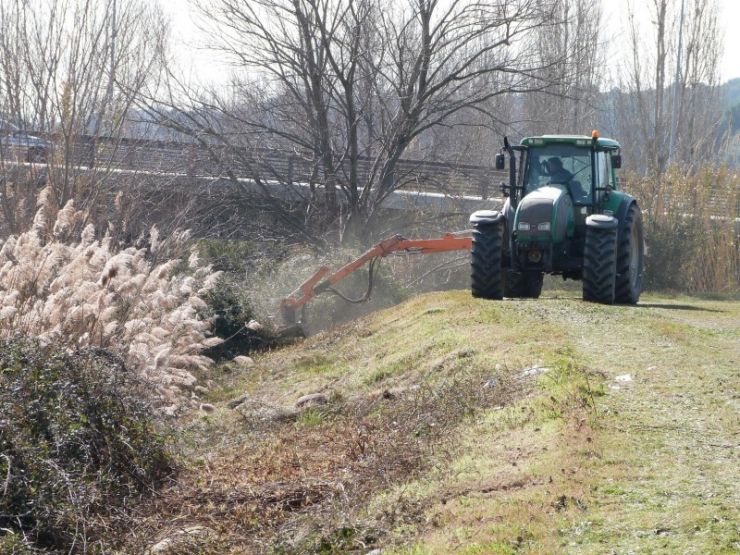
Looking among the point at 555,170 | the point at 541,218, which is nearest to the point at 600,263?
the point at 541,218

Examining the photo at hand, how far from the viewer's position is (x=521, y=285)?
1625 cm

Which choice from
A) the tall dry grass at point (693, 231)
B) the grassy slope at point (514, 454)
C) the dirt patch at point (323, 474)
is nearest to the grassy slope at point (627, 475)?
the grassy slope at point (514, 454)

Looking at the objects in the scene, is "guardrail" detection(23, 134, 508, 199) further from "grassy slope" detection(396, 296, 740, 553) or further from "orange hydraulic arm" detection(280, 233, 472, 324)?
"grassy slope" detection(396, 296, 740, 553)

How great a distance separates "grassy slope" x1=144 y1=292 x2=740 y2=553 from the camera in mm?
5195

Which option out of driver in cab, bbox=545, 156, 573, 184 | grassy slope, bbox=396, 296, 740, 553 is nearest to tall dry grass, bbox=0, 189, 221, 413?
grassy slope, bbox=396, 296, 740, 553

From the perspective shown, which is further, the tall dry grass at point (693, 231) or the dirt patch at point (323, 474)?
the tall dry grass at point (693, 231)

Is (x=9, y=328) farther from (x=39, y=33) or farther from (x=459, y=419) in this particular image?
(x=39, y=33)

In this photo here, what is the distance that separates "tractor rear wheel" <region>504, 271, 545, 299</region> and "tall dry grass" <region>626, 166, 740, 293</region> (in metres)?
9.17

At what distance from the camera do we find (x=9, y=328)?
8.91 metres

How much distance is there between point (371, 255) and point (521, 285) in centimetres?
265

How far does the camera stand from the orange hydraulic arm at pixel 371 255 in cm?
1672

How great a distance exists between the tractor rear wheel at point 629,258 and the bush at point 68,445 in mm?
8489

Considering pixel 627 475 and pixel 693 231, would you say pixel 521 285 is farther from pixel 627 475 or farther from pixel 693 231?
pixel 627 475

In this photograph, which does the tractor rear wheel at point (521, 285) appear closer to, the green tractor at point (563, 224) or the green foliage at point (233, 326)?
→ the green tractor at point (563, 224)
